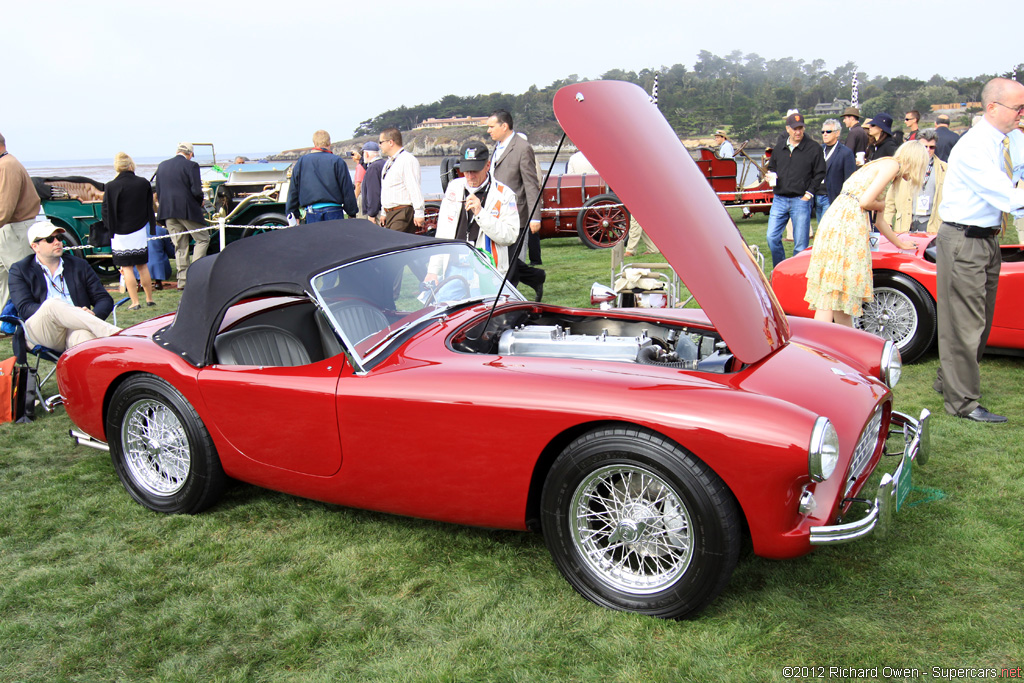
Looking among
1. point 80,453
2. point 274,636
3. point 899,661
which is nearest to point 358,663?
point 274,636

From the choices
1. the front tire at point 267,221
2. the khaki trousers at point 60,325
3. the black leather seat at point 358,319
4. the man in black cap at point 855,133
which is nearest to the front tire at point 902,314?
the black leather seat at point 358,319

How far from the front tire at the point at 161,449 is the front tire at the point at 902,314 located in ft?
15.7

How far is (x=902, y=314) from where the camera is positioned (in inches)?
223

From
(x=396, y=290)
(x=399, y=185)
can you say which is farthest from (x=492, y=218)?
(x=399, y=185)

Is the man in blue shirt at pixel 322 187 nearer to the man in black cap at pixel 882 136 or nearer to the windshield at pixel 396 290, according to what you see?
the windshield at pixel 396 290

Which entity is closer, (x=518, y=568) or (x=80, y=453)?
(x=518, y=568)

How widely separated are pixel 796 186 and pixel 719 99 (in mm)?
40550

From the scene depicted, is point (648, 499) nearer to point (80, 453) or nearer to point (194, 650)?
point (194, 650)

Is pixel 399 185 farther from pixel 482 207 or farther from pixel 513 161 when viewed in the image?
pixel 482 207

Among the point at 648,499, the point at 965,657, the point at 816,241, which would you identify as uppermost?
the point at 816,241

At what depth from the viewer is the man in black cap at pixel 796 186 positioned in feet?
26.3

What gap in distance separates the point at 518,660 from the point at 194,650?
3.95 ft

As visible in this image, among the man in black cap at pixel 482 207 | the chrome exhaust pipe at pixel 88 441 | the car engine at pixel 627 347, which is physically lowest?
the chrome exhaust pipe at pixel 88 441

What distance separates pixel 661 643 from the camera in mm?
2537
